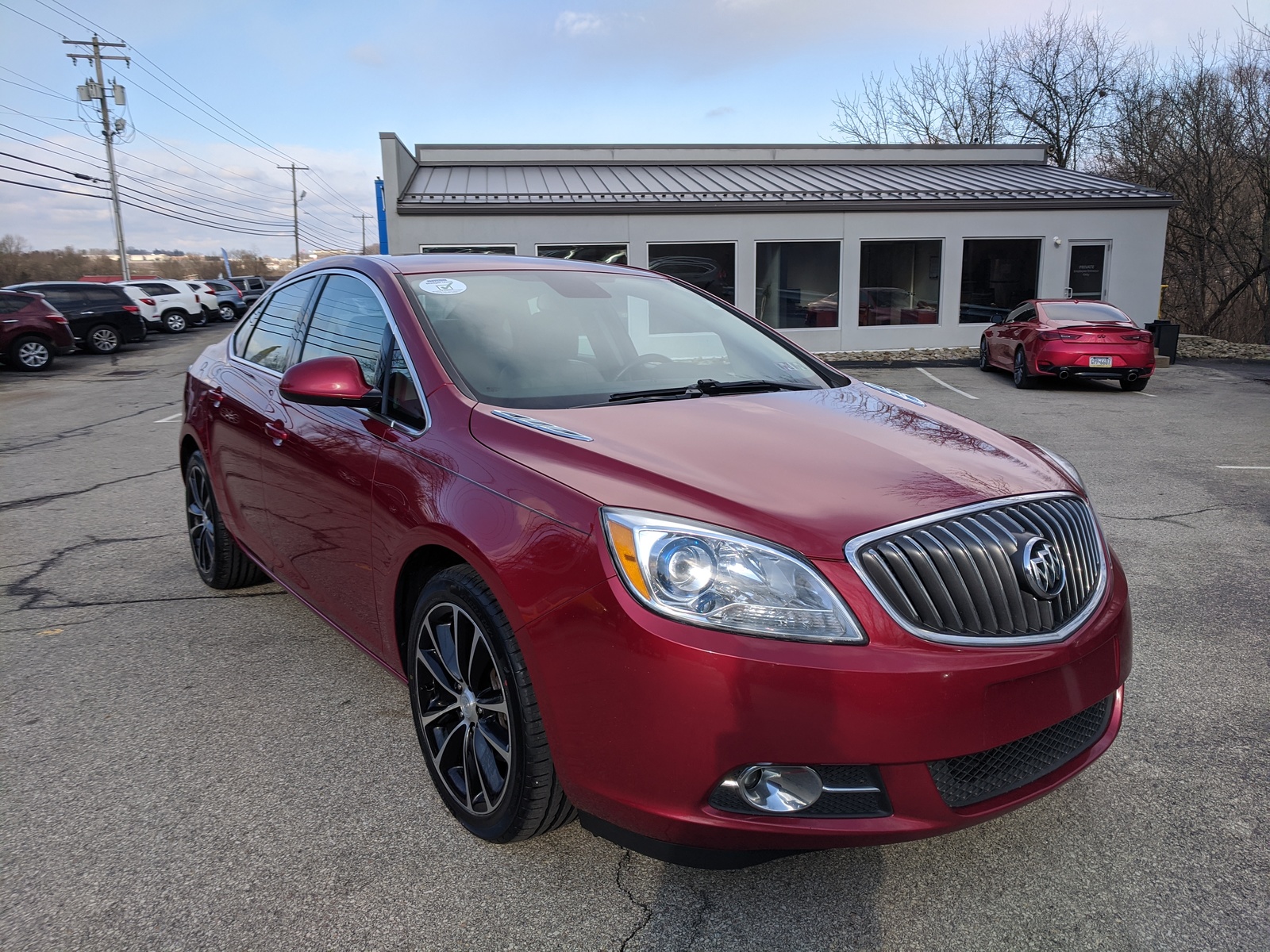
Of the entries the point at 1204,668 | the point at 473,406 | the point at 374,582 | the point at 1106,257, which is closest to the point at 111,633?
the point at 374,582

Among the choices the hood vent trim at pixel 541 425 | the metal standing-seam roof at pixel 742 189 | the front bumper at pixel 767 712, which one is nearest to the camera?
the front bumper at pixel 767 712

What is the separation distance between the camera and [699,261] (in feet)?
66.4

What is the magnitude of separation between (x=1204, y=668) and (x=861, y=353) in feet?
58.4

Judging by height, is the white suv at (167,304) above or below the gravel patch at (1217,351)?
above

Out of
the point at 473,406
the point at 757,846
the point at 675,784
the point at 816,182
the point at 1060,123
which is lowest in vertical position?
the point at 757,846

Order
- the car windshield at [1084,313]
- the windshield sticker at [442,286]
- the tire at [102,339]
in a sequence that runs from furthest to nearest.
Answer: the tire at [102,339], the car windshield at [1084,313], the windshield sticker at [442,286]

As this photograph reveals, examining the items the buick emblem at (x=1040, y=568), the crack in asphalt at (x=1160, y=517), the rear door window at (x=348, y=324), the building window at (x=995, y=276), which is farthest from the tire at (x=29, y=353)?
the buick emblem at (x=1040, y=568)

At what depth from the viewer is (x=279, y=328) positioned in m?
4.12

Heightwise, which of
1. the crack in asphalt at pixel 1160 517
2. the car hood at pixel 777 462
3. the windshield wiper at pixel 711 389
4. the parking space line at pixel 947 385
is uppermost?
the windshield wiper at pixel 711 389

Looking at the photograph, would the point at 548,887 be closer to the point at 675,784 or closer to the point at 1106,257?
the point at 675,784

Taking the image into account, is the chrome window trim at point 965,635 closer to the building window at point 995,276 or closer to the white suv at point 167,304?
the building window at point 995,276

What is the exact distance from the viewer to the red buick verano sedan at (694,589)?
194 centimetres

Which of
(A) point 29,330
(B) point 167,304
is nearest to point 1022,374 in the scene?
(A) point 29,330

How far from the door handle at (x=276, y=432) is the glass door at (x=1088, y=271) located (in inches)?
847
